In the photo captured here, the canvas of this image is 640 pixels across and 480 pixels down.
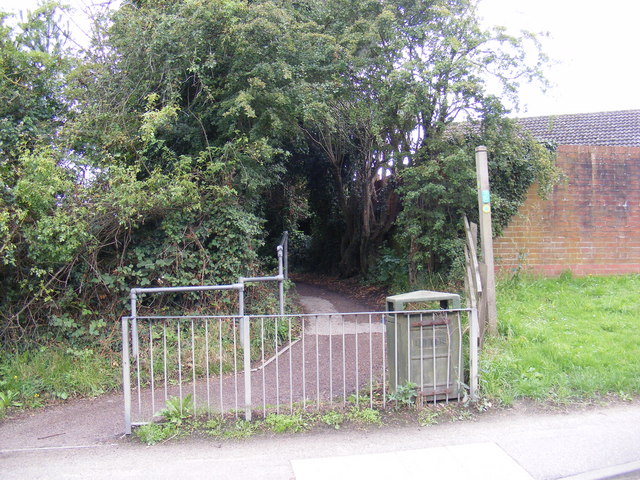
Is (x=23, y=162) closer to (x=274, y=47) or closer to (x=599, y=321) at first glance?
(x=274, y=47)

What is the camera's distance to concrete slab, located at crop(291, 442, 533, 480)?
11.8 ft

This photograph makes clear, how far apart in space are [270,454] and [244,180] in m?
4.50

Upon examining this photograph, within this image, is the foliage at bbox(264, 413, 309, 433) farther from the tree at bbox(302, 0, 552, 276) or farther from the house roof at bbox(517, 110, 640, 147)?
the house roof at bbox(517, 110, 640, 147)

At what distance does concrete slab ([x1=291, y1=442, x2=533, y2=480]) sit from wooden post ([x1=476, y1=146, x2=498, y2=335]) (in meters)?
2.43

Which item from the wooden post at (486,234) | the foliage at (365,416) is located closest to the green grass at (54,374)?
the foliage at (365,416)

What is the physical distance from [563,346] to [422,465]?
2.99m

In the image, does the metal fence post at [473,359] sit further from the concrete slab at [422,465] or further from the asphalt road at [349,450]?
the concrete slab at [422,465]

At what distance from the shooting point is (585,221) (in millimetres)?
9953

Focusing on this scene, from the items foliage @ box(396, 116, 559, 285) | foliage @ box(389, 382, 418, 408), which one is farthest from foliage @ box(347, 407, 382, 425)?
foliage @ box(396, 116, 559, 285)

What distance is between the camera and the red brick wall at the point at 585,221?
31.8ft

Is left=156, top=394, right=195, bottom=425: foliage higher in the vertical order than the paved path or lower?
higher

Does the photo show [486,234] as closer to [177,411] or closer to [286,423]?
[286,423]

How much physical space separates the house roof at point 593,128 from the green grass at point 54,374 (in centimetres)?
1449

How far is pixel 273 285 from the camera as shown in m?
9.20
